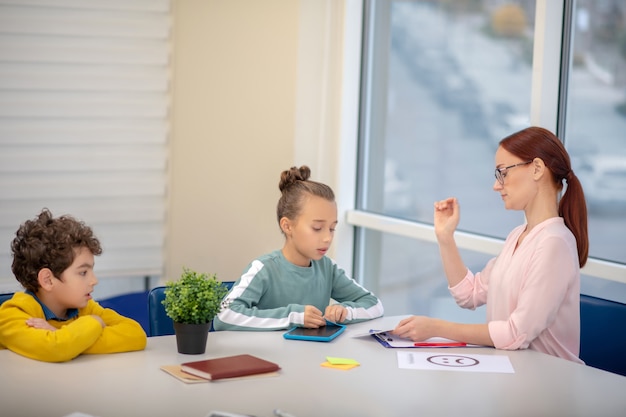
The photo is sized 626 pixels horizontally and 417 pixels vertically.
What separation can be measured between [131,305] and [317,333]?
1.70 m

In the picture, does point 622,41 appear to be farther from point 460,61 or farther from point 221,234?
point 221,234

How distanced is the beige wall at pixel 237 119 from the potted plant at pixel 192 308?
6.71ft

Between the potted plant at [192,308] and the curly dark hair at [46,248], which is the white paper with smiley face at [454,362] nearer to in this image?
the potted plant at [192,308]

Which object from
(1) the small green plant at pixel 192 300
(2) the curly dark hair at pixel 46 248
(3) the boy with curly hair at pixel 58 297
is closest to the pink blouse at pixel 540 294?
(1) the small green plant at pixel 192 300

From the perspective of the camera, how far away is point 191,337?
2.34 meters

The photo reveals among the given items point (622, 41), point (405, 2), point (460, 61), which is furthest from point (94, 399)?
point (405, 2)

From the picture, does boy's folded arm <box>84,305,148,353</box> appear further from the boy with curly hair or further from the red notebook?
the red notebook

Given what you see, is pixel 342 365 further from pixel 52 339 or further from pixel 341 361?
pixel 52 339

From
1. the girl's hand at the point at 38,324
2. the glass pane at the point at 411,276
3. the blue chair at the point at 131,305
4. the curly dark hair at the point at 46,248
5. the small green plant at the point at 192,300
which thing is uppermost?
the curly dark hair at the point at 46,248

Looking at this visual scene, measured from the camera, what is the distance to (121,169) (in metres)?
4.20

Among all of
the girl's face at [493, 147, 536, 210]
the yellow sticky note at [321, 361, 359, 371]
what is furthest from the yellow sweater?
the girl's face at [493, 147, 536, 210]

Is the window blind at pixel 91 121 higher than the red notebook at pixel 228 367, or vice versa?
the window blind at pixel 91 121

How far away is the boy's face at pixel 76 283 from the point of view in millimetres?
2373

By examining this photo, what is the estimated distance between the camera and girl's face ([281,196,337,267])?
2908 millimetres
